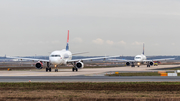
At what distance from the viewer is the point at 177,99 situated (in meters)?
19.5

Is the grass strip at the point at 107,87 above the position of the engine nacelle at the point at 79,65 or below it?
below

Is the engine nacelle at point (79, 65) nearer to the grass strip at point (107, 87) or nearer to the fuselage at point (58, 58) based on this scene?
the fuselage at point (58, 58)

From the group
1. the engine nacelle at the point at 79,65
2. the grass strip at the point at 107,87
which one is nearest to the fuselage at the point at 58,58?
the engine nacelle at the point at 79,65

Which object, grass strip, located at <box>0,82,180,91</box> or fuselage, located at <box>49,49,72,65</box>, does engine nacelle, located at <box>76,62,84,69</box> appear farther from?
grass strip, located at <box>0,82,180,91</box>

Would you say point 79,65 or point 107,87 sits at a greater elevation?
point 79,65

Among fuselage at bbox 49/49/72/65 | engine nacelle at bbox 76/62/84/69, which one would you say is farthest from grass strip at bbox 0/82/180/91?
engine nacelle at bbox 76/62/84/69

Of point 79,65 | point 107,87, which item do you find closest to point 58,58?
point 79,65

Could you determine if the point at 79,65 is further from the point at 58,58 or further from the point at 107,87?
the point at 107,87

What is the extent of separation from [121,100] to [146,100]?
1.59m

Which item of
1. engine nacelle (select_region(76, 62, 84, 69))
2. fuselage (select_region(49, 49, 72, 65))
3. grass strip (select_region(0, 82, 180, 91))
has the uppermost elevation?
fuselage (select_region(49, 49, 72, 65))

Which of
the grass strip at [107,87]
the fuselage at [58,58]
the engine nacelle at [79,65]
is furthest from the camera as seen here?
the engine nacelle at [79,65]

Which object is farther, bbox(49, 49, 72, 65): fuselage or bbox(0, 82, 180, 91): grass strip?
bbox(49, 49, 72, 65): fuselage

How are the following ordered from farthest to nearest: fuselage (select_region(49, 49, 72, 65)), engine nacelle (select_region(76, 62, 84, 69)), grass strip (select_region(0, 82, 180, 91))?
engine nacelle (select_region(76, 62, 84, 69))
fuselage (select_region(49, 49, 72, 65))
grass strip (select_region(0, 82, 180, 91))

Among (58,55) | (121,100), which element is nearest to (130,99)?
(121,100)
